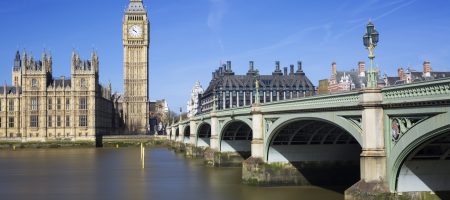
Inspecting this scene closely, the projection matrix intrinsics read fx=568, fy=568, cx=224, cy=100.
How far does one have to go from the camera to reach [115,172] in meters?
49.0

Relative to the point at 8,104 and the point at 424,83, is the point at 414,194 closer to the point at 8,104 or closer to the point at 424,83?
the point at 424,83

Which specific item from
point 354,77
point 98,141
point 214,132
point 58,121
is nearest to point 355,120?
point 214,132

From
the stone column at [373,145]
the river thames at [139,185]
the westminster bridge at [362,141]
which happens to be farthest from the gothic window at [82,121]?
the stone column at [373,145]

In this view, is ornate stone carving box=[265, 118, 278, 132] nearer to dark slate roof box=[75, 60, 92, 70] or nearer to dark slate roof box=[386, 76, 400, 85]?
dark slate roof box=[386, 76, 400, 85]

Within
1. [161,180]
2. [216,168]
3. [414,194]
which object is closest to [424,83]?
[414,194]

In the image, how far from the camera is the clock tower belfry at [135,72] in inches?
5571

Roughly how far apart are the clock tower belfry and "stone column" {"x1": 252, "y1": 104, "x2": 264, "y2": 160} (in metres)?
106

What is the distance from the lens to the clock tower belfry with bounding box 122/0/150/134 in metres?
142

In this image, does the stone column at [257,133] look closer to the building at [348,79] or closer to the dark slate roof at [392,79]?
the dark slate roof at [392,79]

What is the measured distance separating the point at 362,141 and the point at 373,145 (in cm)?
67

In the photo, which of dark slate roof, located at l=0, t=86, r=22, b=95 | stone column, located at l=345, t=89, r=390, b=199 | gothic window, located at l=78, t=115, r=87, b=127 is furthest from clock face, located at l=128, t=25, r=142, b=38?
stone column, located at l=345, t=89, r=390, b=199

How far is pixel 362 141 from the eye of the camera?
21.6m

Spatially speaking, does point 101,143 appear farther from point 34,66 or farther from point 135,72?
point 135,72

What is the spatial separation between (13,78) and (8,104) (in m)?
45.6
